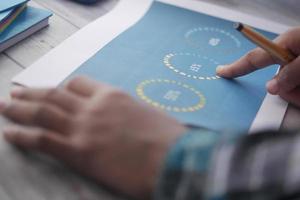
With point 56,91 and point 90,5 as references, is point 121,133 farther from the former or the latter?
point 90,5

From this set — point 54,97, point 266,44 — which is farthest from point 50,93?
point 266,44

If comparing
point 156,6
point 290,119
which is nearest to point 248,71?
point 290,119

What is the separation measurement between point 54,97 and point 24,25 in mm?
226

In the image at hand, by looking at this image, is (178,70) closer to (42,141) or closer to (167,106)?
(167,106)

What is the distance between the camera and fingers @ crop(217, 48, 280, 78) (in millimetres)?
625

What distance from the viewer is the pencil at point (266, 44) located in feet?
Answer: 1.83

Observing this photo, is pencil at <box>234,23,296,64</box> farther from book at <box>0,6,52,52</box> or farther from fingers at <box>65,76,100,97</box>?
book at <box>0,6,52,52</box>

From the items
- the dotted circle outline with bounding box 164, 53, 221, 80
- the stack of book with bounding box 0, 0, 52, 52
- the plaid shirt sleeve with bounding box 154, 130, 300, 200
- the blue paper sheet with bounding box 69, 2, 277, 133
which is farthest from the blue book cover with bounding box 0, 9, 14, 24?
the plaid shirt sleeve with bounding box 154, 130, 300, 200

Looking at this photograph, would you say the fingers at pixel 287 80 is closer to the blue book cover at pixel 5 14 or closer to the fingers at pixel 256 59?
the fingers at pixel 256 59

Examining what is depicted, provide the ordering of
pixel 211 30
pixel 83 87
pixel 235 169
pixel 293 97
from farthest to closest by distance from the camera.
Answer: pixel 211 30 → pixel 293 97 → pixel 83 87 → pixel 235 169

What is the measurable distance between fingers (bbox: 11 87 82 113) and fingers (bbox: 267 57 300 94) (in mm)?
285

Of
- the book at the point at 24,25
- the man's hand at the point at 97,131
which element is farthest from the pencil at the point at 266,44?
the book at the point at 24,25

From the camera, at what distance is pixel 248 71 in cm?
64

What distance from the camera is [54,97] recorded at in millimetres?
475
